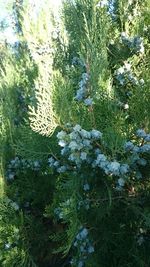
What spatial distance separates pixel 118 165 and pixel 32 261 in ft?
6.52

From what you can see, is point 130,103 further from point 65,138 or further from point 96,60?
point 65,138

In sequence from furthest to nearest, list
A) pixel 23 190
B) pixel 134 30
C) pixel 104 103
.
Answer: pixel 23 190 < pixel 134 30 < pixel 104 103

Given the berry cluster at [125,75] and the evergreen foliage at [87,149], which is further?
the berry cluster at [125,75]

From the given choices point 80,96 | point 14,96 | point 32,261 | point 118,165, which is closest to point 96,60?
point 80,96

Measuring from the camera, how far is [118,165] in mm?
2742

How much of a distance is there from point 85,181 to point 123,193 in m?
0.36

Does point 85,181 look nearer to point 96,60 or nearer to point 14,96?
point 96,60

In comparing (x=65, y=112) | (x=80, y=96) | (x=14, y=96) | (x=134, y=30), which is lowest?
(x=65, y=112)

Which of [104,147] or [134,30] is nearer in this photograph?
[104,147]

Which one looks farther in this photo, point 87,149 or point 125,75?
point 125,75

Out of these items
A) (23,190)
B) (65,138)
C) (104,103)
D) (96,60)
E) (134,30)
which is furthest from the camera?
(23,190)

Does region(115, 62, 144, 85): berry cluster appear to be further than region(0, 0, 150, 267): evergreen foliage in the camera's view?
Yes

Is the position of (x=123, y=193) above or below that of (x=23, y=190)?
below

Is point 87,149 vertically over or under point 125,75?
under
